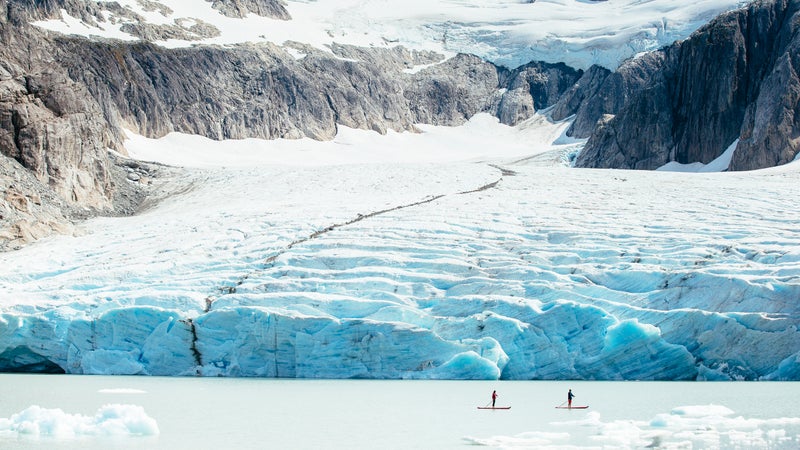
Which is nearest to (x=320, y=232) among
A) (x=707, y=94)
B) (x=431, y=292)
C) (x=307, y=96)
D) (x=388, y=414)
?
(x=431, y=292)

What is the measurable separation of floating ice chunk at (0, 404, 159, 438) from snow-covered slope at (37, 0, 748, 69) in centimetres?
6512

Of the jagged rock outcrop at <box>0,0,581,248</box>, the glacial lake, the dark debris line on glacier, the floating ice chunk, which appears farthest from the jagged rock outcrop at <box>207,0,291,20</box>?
the floating ice chunk

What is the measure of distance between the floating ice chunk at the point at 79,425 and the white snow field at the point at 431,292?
7.49m

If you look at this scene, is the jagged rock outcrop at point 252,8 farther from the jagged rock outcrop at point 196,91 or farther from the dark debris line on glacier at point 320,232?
the dark debris line on glacier at point 320,232

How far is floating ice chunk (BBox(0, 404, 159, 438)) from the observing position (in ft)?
48.9

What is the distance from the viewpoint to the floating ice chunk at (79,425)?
1491 cm

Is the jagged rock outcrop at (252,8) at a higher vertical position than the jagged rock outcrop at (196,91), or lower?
higher

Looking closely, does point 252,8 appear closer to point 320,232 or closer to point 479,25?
point 479,25

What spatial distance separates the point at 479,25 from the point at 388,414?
89541 mm

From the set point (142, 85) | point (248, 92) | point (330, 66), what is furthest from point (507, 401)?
point (330, 66)

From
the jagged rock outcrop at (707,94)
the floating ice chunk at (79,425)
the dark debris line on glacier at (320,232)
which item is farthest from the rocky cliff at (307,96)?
the floating ice chunk at (79,425)

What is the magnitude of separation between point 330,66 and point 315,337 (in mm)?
64767

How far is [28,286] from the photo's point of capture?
26.4 m

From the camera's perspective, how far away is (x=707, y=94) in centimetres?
6244
